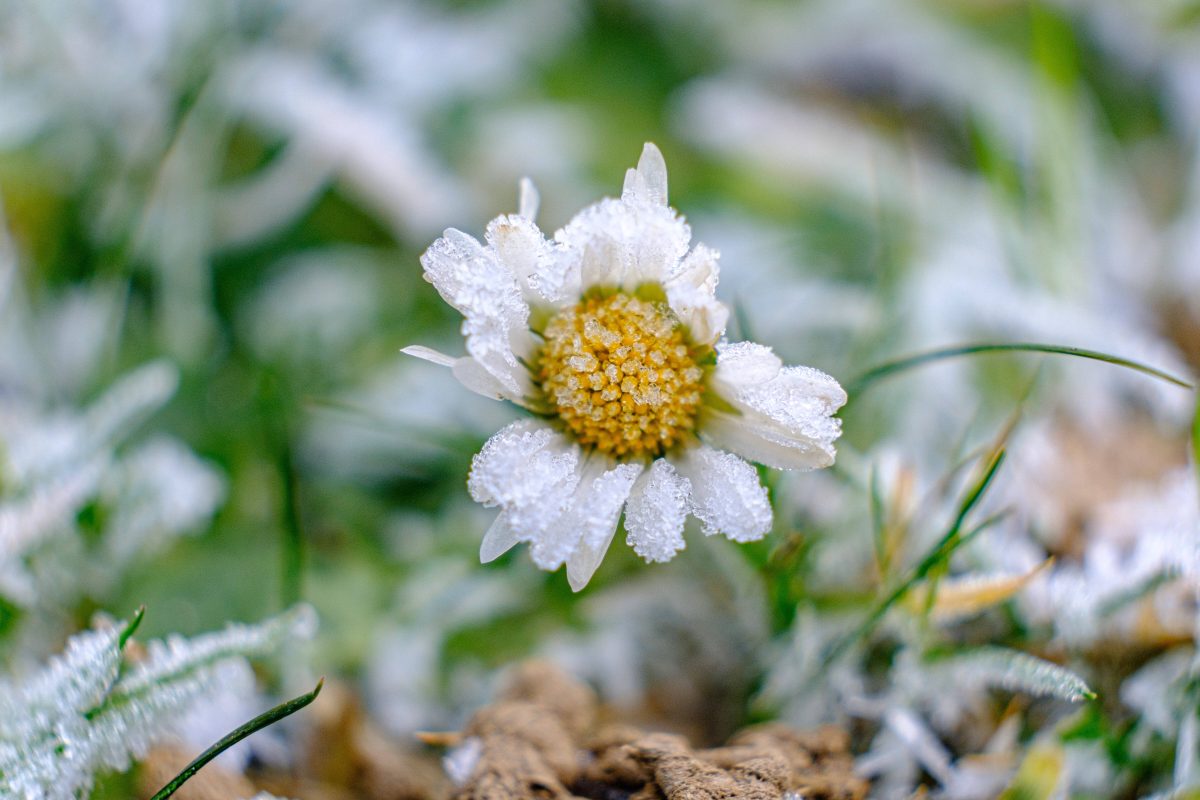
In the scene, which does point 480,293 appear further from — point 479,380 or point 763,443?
point 763,443

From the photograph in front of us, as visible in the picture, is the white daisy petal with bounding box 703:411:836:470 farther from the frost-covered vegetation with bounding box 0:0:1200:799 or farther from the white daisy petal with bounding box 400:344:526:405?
the white daisy petal with bounding box 400:344:526:405

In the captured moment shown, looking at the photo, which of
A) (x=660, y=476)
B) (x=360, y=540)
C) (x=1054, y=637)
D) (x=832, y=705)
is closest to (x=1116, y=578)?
(x=1054, y=637)

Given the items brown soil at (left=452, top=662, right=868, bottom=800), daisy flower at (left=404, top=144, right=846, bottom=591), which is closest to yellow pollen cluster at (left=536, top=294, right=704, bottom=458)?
daisy flower at (left=404, top=144, right=846, bottom=591)

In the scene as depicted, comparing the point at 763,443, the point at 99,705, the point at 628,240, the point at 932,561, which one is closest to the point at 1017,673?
the point at 932,561

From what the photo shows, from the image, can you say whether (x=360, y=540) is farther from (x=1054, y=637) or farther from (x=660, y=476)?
(x=1054, y=637)

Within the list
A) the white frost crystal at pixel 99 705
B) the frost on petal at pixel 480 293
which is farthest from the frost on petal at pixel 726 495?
the white frost crystal at pixel 99 705

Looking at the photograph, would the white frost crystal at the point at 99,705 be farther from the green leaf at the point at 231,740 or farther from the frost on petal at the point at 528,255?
the frost on petal at the point at 528,255

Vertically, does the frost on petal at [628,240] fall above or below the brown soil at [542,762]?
above
